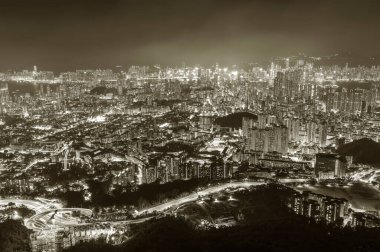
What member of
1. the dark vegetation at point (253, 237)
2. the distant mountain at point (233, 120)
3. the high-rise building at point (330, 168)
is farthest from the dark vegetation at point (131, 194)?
the distant mountain at point (233, 120)

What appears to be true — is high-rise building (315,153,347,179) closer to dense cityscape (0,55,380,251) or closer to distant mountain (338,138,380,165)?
dense cityscape (0,55,380,251)

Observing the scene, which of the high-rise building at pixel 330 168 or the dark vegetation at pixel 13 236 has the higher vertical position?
the high-rise building at pixel 330 168

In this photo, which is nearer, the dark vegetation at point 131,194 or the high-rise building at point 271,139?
the dark vegetation at point 131,194

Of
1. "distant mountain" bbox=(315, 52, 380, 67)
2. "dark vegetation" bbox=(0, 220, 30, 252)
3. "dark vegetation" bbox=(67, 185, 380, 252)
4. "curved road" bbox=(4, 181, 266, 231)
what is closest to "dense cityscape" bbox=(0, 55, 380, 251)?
"curved road" bbox=(4, 181, 266, 231)

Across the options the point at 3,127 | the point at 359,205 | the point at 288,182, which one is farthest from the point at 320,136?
the point at 3,127

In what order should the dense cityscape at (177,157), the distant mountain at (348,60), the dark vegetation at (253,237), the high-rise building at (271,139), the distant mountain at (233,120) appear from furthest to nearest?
the distant mountain at (348,60) → the distant mountain at (233,120) → the high-rise building at (271,139) → the dense cityscape at (177,157) → the dark vegetation at (253,237)

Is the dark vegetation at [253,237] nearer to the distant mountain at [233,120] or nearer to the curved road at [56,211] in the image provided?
the curved road at [56,211]

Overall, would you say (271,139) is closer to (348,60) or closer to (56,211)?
(56,211)
